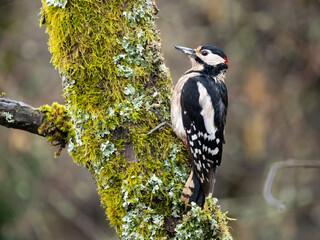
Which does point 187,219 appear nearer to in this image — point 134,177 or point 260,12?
point 134,177

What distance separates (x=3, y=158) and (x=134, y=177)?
3.22 metres

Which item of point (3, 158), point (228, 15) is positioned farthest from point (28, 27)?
point (228, 15)

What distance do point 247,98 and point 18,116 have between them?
13.9ft

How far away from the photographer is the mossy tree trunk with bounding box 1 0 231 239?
2.46 meters

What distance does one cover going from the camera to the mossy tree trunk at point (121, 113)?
246 cm

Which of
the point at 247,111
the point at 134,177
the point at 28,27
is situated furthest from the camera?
the point at 247,111

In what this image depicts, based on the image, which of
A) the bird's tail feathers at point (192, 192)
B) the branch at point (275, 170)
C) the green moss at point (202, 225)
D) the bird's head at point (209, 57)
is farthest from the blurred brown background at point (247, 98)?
the green moss at point (202, 225)

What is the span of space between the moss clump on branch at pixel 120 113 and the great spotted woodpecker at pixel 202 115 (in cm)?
13

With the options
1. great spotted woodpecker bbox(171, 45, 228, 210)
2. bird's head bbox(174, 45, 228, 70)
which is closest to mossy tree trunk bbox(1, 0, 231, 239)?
great spotted woodpecker bbox(171, 45, 228, 210)

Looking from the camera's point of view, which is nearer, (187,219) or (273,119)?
(187,219)

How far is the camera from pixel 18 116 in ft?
9.02

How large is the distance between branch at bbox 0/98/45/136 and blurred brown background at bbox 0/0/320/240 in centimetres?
233

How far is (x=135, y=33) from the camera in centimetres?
274

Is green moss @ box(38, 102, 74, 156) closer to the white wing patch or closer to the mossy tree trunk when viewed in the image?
the mossy tree trunk
